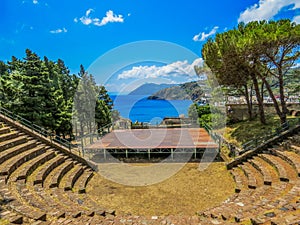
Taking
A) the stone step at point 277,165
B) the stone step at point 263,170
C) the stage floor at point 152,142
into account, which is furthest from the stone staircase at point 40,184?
the stone step at point 277,165

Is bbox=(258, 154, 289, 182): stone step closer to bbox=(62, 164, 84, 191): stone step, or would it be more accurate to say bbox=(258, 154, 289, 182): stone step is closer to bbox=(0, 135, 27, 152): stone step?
bbox=(62, 164, 84, 191): stone step

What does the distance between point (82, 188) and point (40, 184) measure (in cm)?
157

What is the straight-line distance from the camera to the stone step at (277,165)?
6.70m

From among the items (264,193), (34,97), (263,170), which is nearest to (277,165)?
(263,170)

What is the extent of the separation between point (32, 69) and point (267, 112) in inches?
816

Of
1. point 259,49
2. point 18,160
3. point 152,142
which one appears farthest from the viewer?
point 152,142

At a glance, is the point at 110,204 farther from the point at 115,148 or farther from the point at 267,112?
the point at 267,112

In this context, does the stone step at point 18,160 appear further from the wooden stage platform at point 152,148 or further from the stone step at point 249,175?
the stone step at point 249,175

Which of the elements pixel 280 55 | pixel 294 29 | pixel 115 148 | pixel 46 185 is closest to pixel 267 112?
pixel 280 55

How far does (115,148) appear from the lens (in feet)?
38.5

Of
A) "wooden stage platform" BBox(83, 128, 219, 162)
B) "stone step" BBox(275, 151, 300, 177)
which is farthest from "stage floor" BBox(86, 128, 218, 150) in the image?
"stone step" BBox(275, 151, 300, 177)

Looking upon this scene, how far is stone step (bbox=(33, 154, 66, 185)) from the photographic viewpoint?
7.18 meters

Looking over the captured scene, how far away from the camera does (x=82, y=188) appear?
7836 millimetres

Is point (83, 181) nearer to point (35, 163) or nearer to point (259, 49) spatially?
point (35, 163)
